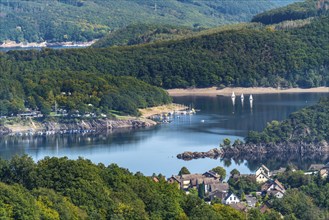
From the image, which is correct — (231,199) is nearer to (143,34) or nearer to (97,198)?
(97,198)

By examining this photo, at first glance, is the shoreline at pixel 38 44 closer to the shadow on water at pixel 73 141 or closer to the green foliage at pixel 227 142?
the shadow on water at pixel 73 141

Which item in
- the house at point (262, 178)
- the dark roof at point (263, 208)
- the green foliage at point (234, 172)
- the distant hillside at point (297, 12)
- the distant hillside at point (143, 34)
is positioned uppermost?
the distant hillside at point (297, 12)

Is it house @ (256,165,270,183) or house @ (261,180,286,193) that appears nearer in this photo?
house @ (261,180,286,193)

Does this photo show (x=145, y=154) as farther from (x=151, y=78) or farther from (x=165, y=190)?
(x=151, y=78)

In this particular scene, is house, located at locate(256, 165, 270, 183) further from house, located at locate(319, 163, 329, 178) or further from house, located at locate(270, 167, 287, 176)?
house, located at locate(319, 163, 329, 178)

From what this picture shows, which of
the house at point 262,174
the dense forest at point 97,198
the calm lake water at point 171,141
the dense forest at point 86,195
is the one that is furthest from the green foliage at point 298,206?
the calm lake water at point 171,141

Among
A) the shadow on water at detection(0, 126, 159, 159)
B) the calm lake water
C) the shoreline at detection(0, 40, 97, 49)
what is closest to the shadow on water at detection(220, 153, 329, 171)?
the calm lake water
